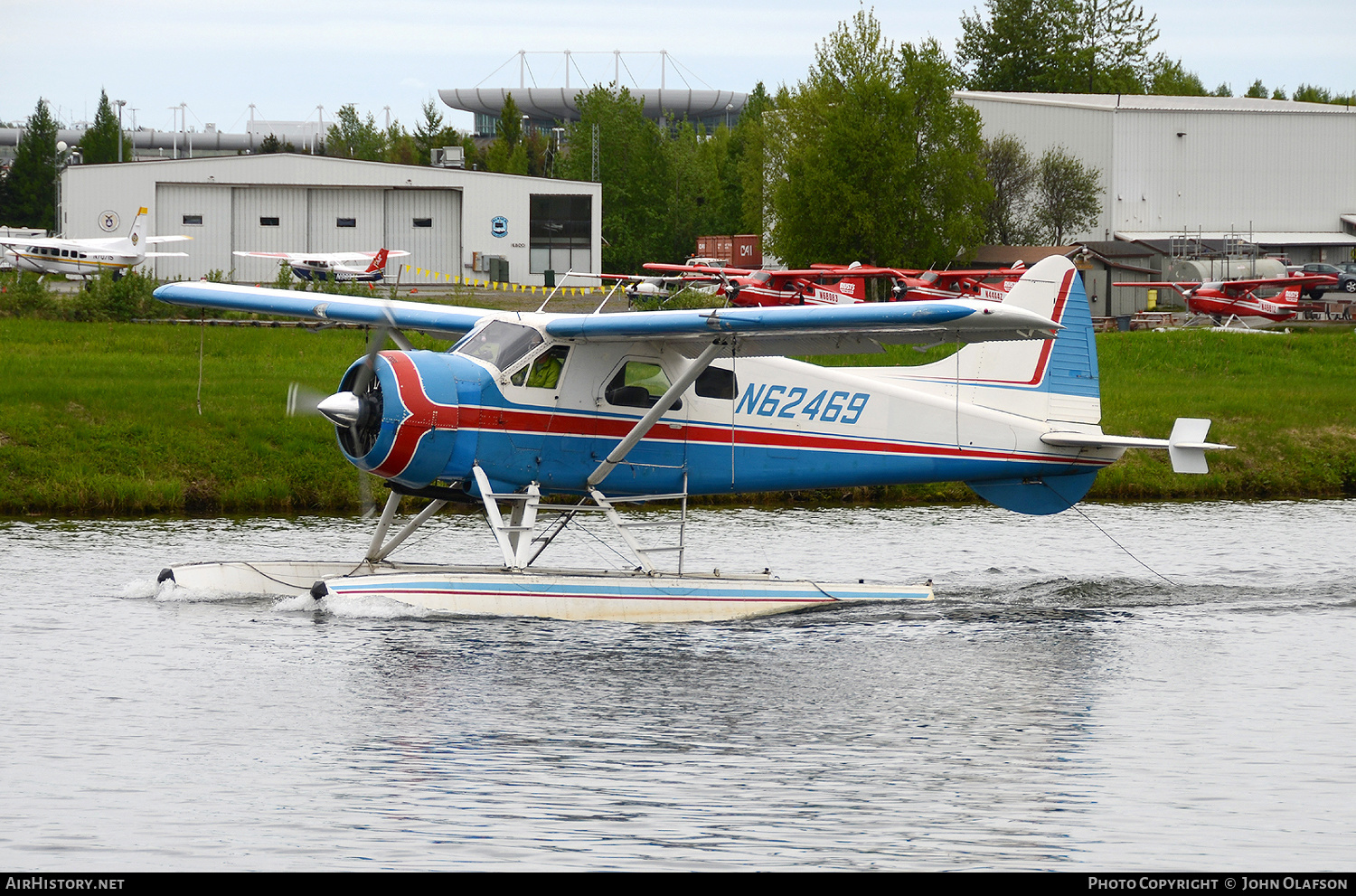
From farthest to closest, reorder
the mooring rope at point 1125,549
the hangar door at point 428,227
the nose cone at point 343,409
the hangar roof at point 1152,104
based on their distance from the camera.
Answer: the hangar roof at point 1152,104 → the hangar door at point 428,227 → the mooring rope at point 1125,549 → the nose cone at point 343,409

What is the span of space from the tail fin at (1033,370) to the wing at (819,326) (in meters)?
2.09

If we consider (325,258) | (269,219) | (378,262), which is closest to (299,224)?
(269,219)

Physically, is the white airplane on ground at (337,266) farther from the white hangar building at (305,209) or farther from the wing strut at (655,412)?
the wing strut at (655,412)

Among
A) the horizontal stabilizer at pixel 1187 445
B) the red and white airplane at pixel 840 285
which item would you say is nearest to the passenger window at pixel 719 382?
the horizontal stabilizer at pixel 1187 445

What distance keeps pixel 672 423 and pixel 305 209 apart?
43.0 meters

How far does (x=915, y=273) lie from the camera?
3947 cm

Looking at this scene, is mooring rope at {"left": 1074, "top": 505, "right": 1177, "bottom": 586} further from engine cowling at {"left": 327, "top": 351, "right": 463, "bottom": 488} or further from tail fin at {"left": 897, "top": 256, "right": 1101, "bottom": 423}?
engine cowling at {"left": 327, "top": 351, "right": 463, "bottom": 488}

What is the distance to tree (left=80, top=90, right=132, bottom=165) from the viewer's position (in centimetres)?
9150

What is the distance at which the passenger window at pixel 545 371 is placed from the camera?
1302 cm

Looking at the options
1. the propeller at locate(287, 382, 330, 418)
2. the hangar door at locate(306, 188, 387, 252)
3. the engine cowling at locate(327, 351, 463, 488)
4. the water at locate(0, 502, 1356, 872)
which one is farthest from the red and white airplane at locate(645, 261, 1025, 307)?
the engine cowling at locate(327, 351, 463, 488)

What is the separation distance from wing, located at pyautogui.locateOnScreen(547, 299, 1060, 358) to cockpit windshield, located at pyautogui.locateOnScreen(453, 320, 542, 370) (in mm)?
229

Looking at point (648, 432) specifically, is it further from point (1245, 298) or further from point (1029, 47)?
point (1029, 47)

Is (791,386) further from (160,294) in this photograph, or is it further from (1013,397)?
(160,294)

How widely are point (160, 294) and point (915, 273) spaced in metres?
27.3
